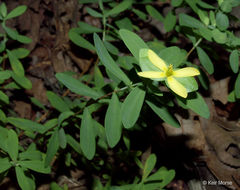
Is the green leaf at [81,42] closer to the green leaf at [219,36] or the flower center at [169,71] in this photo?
the green leaf at [219,36]

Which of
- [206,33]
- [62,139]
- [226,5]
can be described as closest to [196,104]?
[206,33]

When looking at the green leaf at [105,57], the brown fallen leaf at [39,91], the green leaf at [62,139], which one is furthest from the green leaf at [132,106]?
the brown fallen leaf at [39,91]

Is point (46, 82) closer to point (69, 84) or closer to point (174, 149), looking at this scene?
point (69, 84)

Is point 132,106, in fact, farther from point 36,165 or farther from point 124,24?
point 124,24

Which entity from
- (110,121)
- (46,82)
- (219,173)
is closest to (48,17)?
(46,82)

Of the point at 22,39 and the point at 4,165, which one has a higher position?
the point at 22,39

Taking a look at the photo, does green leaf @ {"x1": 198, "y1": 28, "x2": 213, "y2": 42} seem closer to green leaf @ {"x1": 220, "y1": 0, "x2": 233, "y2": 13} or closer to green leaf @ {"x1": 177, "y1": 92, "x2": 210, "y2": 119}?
green leaf @ {"x1": 220, "y1": 0, "x2": 233, "y2": 13}
